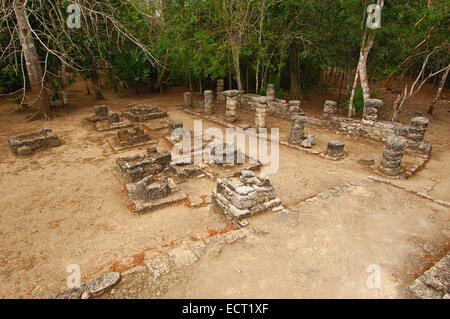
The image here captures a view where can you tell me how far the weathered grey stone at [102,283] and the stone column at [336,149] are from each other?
→ 8.00 metres

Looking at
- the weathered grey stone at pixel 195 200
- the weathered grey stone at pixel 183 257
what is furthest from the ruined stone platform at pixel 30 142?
the weathered grey stone at pixel 183 257

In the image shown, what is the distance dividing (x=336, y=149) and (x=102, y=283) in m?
8.34

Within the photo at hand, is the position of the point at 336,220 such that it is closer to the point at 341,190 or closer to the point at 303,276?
the point at 341,190

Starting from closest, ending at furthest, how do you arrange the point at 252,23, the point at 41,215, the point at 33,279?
the point at 33,279, the point at 41,215, the point at 252,23

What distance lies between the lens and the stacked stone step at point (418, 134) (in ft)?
30.9

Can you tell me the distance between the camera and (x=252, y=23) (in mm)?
15492

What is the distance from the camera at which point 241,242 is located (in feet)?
16.8

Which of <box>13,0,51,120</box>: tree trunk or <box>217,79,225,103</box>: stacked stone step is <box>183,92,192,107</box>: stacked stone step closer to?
<box>217,79,225,103</box>: stacked stone step

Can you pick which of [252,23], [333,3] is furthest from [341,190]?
[252,23]

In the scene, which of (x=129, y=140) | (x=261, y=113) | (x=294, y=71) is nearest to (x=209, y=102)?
(x=261, y=113)

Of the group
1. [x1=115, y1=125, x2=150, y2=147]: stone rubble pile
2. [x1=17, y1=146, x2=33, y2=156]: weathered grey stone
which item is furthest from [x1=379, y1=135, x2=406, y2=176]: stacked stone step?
[x1=17, y1=146, x2=33, y2=156]: weathered grey stone

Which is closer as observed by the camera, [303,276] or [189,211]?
[303,276]

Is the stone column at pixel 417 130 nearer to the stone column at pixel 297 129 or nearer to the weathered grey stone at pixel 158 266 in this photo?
the stone column at pixel 297 129
